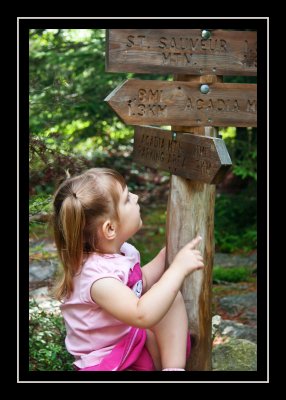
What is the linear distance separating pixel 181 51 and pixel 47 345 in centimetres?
217

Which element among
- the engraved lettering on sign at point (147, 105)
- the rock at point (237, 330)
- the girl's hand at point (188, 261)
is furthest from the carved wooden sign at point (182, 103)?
the rock at point (237, 330)

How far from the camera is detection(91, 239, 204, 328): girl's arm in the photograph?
2.82 metres

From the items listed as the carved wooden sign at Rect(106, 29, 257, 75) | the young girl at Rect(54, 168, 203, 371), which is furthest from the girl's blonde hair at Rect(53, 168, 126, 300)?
the carved wooden sign at Rect(106, 29, 257, 75)

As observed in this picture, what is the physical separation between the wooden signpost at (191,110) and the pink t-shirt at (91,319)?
1.67ft

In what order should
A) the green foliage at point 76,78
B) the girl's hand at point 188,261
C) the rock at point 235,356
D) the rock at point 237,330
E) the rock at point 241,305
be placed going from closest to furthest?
the girl's hand at point 188,261, the rock at point 235,356, the rock at point 237,330, the rock at point 241,305, the green foliage at point 76,78

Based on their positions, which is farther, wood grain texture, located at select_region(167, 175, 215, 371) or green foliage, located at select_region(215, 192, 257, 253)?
green foliage, located at select_region(215, 192, 257, 253)

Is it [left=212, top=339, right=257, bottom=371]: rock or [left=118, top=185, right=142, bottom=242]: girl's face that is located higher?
[left=118, top=185, right=142, bottom=242]: girl's face

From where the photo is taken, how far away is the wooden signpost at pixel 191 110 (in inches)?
121

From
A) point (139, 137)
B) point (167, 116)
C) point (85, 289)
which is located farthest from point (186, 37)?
point (85, 289)

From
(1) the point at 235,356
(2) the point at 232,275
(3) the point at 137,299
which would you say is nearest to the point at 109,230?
(3) the point at 137,299

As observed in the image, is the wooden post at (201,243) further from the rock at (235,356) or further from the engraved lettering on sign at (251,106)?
the rock at (235,356)

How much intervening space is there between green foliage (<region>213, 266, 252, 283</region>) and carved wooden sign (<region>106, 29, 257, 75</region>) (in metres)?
4.02

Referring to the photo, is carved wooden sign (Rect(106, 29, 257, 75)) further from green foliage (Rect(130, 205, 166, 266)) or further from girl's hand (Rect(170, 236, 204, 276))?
green foliage (Rect(130, 205, 166, 266))

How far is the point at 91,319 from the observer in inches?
119
